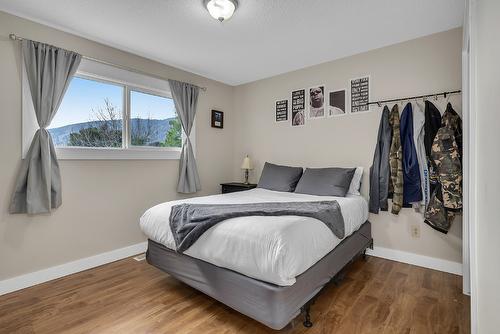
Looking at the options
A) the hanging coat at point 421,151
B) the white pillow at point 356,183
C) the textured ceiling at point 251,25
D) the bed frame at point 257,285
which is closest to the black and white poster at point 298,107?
the textured ceiling at point 251,25

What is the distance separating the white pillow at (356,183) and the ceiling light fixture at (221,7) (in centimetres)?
215

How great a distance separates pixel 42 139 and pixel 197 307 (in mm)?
2066

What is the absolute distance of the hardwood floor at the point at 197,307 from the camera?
1.70m

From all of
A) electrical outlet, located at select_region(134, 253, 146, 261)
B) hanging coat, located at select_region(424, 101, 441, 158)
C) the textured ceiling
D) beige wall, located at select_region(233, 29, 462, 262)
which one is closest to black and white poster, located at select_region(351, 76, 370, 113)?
beige wall, located at select_region(233, 29, 462, 262)

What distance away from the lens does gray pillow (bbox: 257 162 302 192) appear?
3299 mm

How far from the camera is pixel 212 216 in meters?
1.85

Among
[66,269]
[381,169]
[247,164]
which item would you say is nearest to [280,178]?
[247,164]

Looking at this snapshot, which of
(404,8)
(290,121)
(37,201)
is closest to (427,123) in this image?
(404,8)

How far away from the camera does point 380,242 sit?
295cm

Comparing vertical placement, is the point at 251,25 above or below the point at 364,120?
above

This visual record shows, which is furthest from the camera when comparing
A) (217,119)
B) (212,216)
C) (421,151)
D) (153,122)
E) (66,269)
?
(217,119)

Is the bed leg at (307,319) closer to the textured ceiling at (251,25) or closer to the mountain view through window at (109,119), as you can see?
the textured ceiling at (251,25)

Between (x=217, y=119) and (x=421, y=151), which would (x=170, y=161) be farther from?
(x=421, y=151)

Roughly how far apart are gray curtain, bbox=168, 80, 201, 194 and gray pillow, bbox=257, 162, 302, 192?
3.21ft
